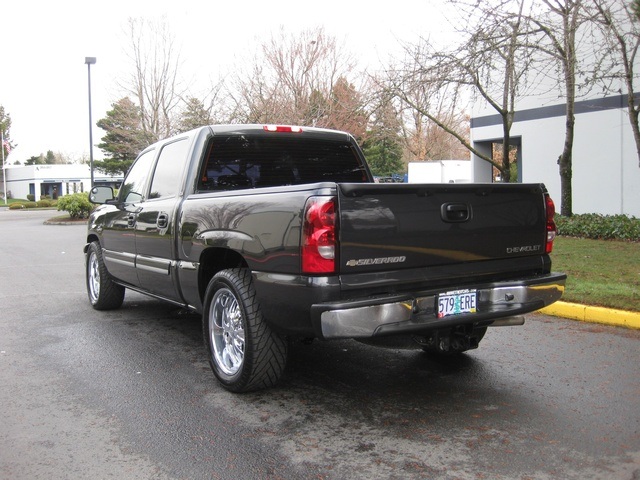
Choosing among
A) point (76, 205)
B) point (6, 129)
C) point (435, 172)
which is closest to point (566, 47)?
point (435, 172)

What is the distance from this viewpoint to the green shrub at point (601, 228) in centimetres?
1259

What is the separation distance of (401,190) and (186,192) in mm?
2151

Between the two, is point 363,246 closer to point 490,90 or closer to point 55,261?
point 55,261

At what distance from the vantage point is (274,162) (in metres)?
5.70

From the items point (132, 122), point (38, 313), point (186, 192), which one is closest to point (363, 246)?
point (186, 192)

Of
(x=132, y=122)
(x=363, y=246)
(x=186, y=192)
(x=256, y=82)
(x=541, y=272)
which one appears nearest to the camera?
(x=363, y=246)

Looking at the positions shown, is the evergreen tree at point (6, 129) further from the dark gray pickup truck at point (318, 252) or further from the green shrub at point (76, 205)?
the dark gray pickup truck at point (318, 252)

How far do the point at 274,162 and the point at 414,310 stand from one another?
2.40 metres

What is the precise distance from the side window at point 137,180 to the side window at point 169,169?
279 millimetres

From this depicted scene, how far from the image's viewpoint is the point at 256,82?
1140 inches

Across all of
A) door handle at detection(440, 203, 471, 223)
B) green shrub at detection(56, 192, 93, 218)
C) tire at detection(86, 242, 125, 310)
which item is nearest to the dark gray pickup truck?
door handle at detection(440, 203, 471, 223)

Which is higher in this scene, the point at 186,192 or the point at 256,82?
the point at 256,82

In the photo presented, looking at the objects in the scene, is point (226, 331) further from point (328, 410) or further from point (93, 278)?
point (93, 278)

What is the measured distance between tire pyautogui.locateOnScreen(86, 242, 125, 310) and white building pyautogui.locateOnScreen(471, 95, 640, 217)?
1295 centimetres
